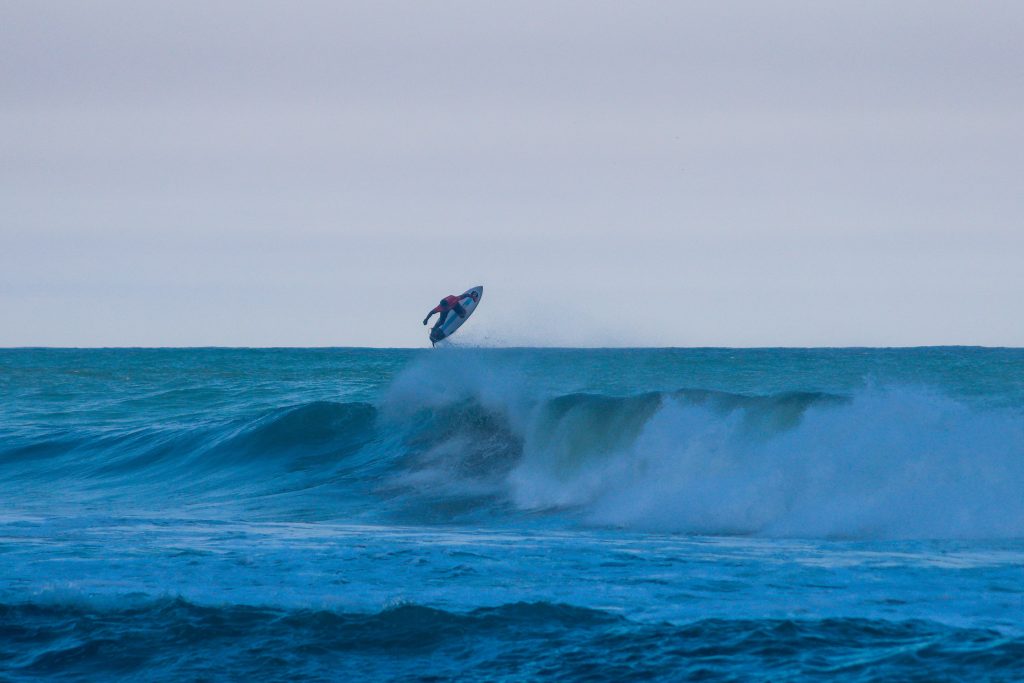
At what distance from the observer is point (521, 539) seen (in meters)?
9.63

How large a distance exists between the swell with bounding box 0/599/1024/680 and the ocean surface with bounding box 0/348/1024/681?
2 cm

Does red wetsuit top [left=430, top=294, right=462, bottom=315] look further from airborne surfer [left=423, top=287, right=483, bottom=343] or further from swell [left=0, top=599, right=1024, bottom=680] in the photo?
swell [left=0, top=599, right=1024, bottom=680]

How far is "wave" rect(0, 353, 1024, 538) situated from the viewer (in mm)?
10562

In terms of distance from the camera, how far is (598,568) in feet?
26.2

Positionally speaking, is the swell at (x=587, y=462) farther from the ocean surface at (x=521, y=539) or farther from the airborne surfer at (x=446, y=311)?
the airborne surfer at (x=446, y=311)

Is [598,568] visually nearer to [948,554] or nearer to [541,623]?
[541,623]

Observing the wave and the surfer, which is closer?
the wave

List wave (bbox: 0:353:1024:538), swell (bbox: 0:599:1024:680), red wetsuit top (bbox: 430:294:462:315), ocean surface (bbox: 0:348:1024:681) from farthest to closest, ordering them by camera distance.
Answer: red wetsuit top (bbox: 430:294:462:315) < wave (bbox: 0:353:1024:538) < ocean surface (bbox: 0:348:1024:681) < swell (bbox: 0:599:1024:680)

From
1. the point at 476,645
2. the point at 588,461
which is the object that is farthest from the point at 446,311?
the point at 476,645

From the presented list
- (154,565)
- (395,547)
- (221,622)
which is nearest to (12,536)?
(154,565)

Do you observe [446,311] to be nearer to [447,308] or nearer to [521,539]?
[447,308]

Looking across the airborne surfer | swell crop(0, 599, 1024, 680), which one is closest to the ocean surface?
swell crop(0, 599, 1024, 680)

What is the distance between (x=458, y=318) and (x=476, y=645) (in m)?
17.5

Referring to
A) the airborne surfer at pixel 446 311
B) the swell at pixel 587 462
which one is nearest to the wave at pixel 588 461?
the swell at pixel 587 462
